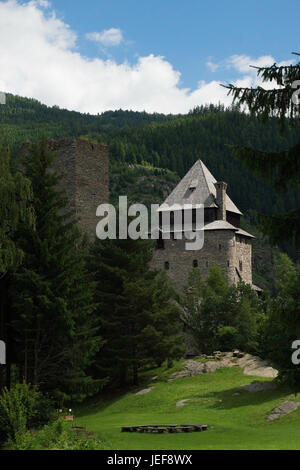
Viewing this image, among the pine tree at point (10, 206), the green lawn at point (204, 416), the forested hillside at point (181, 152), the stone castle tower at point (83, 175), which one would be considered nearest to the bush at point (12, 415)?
the green lawn at point (204, 416)

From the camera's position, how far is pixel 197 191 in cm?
6203

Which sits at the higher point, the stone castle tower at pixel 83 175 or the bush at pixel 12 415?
the stone castle tower at pixel 83 175

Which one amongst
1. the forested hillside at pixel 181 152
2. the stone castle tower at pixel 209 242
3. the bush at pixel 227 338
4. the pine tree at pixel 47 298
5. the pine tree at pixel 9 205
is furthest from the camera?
the forested hillside at pixel 181 152

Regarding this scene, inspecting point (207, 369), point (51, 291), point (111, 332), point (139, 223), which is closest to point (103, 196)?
point (139, 223)

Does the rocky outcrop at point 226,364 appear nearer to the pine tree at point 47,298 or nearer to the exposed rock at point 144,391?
the exposed rock at point 144,391

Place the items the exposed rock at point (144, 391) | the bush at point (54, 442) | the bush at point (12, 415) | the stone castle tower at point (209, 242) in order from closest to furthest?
the bush at point (54, 442) → the bush at point (12, 415) → the exposed rock at point (144, 391) → the stone castle tower at point (209, 242)

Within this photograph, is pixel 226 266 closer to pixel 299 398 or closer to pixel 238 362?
pixel 238 362

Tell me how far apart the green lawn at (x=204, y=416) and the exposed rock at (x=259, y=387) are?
47 centimetres

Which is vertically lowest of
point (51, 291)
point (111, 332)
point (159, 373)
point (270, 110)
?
point (159, 373)

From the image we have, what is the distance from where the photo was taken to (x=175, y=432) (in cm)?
1978

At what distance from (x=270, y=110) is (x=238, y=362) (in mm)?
26877

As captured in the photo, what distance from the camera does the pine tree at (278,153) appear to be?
11.0 m

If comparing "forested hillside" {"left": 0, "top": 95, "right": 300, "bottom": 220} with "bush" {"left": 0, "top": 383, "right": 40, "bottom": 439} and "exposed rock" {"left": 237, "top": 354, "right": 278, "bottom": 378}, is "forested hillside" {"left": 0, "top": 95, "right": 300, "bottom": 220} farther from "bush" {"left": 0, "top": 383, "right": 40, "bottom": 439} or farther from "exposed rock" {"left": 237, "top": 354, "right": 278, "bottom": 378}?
"bush" {"left": 0, "top": 383, "right": 40, "bottom": 439}

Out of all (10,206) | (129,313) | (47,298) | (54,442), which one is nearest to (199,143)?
(129,313)
